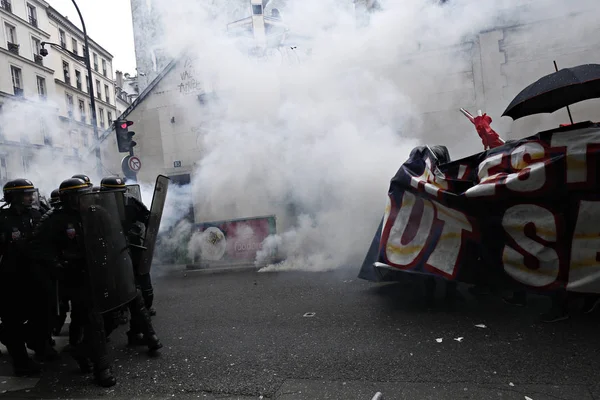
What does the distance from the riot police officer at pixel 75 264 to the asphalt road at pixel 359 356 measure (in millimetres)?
218

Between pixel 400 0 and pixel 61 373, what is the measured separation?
7799 millimetres

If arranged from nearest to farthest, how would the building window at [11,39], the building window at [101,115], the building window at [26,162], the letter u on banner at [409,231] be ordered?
the letter u on banner at [409,231] → the building window at [26,162] → the building window at [11,39] → the building window at [101,115]

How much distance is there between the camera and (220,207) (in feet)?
28.3

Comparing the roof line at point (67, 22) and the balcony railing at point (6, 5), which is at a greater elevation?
the roof line at point (67, 22)

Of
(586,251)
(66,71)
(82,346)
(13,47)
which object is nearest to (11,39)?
(13,47)

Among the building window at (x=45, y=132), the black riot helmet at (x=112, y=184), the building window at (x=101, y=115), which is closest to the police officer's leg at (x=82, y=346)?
the black riot helmet at (x=112, y=184)

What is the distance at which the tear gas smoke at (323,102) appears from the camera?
7219 millimetres

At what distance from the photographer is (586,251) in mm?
3270

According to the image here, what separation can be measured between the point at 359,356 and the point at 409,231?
4.93 ft

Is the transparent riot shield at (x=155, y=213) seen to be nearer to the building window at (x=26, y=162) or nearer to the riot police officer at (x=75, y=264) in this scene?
the riot police officer at (x=75, y=264)

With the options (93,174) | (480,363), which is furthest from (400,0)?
(93,174)

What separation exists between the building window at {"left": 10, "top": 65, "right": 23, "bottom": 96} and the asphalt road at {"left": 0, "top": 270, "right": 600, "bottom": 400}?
14.7m

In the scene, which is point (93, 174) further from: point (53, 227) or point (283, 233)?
point (53, 227)

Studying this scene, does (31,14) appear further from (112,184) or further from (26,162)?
(112,184)
